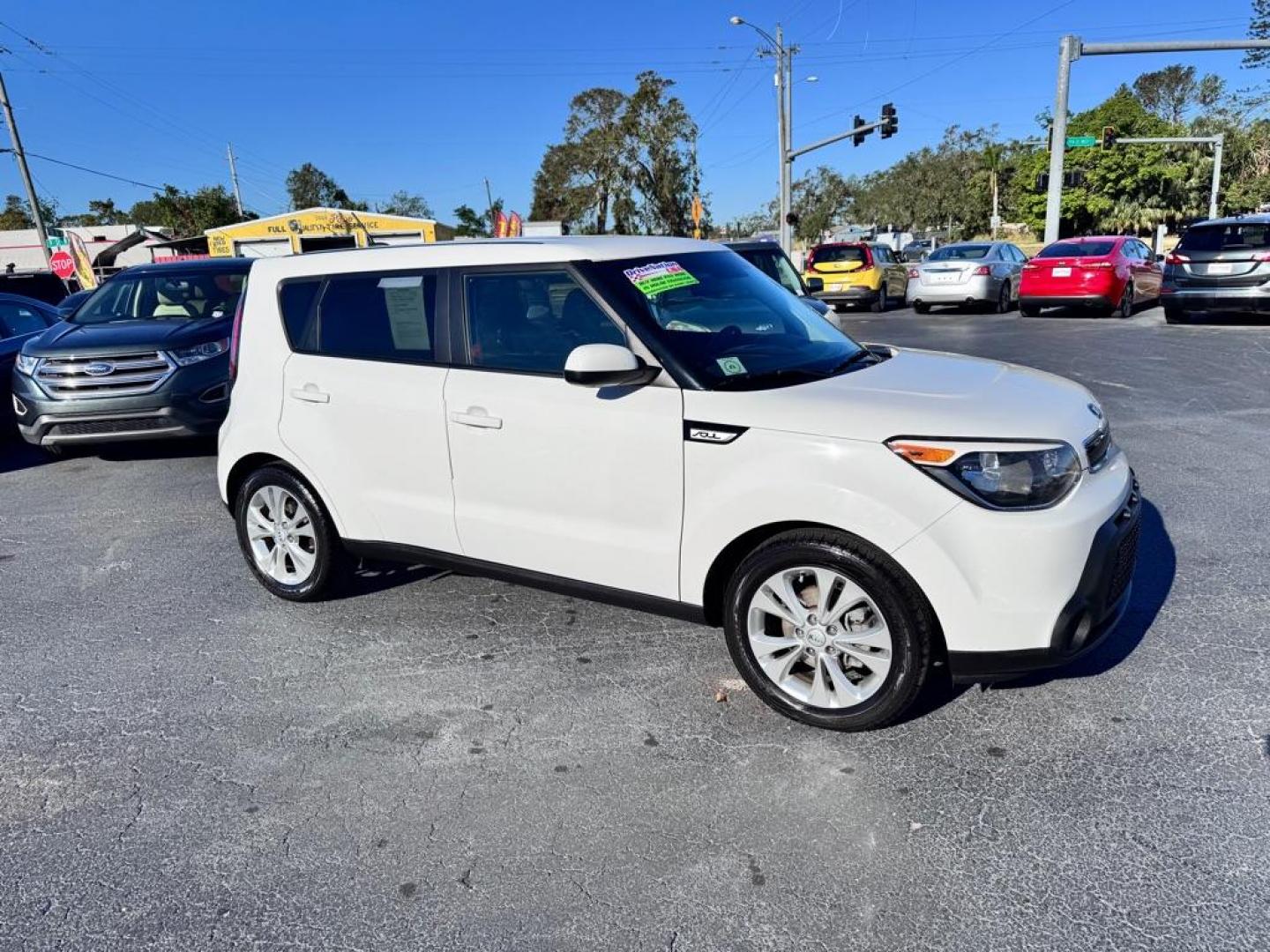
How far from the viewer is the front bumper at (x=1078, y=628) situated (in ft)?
9.55

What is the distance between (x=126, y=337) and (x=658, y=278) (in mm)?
6183

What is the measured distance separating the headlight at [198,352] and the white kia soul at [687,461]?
364 cm

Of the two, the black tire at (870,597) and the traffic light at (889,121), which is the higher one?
the traffic light at (889,121)

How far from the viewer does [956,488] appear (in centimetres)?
289

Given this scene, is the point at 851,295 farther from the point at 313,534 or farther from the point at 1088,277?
the point at 313,534

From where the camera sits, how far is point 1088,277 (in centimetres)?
1602

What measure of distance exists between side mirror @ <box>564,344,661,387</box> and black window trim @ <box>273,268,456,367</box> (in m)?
0.84

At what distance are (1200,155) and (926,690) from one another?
64757 mm

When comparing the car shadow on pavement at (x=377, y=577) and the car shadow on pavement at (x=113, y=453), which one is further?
the car shadow on pavement at (x=113, y=453)

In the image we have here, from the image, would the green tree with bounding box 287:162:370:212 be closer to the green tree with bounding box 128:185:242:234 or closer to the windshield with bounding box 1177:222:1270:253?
the green tree with bounding box 128:185:242:234

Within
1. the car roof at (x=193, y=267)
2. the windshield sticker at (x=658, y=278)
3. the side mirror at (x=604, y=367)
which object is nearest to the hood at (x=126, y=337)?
the car roof at (x=193, y=267)

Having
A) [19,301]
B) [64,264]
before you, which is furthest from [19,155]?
[19,301]

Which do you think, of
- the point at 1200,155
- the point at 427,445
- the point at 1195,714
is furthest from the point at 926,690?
the point at 1200,155

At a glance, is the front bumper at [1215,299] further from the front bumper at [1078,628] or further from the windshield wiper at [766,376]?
the windshield wiper at [766,376]
